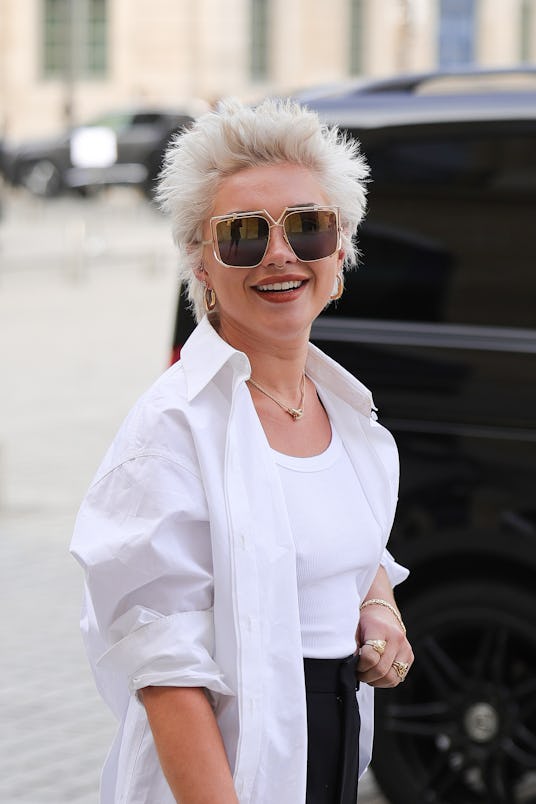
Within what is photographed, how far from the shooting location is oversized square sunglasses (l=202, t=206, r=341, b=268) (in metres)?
2.59

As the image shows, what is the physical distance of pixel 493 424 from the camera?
172 inches

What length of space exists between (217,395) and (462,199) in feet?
7.00

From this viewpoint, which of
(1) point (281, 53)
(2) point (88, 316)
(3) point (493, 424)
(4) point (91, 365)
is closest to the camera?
(3) point (493, 424)

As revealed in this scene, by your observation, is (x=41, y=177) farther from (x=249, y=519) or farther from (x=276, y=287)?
(x=249, y=519)

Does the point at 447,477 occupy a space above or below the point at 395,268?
below

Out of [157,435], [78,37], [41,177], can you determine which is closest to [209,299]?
[157,435]

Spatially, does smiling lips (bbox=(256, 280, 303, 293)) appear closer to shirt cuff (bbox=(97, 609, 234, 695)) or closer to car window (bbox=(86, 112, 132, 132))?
shirt cuff (bbox=(97, 609, 234, 695))

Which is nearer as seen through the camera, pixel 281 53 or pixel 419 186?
pixel 419 186

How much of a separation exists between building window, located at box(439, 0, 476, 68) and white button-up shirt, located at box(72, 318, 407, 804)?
62.4 meters

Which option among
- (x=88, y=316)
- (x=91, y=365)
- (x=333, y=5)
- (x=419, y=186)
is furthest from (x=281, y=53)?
(x=419, y=186)

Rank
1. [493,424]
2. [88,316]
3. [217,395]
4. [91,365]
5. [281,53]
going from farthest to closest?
1. [281,53]
2. [88,316]
3. [91,365]
4. [493,424]
5. [217,395]

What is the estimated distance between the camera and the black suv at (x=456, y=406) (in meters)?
4.39

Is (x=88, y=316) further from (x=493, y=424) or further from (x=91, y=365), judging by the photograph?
(x=493, y=424)

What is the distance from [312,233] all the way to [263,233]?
0.08 meters
